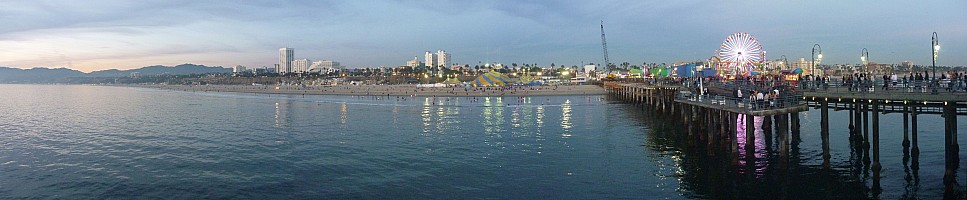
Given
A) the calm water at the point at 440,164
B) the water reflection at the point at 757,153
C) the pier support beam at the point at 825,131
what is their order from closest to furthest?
the calm water at the point at 440,164 → the pier support beam at the point at 825,131 → the water reflection at the point at 757,153

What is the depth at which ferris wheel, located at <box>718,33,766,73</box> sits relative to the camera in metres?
56.7

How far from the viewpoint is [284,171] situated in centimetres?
2609

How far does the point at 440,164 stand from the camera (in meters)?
27.4

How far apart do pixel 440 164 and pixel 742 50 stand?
4102cm

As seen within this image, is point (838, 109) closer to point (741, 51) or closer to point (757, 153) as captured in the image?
point (757, 153)

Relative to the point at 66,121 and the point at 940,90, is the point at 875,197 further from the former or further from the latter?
the point at 66,121

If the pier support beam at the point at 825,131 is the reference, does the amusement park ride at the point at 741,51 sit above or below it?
above

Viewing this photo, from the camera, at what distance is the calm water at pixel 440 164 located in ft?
70.5

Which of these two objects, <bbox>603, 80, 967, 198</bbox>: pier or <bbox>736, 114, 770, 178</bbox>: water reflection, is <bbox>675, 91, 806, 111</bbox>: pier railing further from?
<bbox>736, 114, 770, 178</bbox>: water reflection

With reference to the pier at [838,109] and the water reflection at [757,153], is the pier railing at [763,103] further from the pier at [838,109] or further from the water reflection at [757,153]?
the water reflection at [757,153]

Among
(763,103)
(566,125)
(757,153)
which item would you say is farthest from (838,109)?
(566,125)

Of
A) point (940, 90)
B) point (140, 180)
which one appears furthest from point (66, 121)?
point (940, 90)

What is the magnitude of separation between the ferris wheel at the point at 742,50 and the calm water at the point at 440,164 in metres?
11.8

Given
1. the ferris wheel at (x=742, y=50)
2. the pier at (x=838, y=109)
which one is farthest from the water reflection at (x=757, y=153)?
the ferris wheel at (x=742, y=50)
